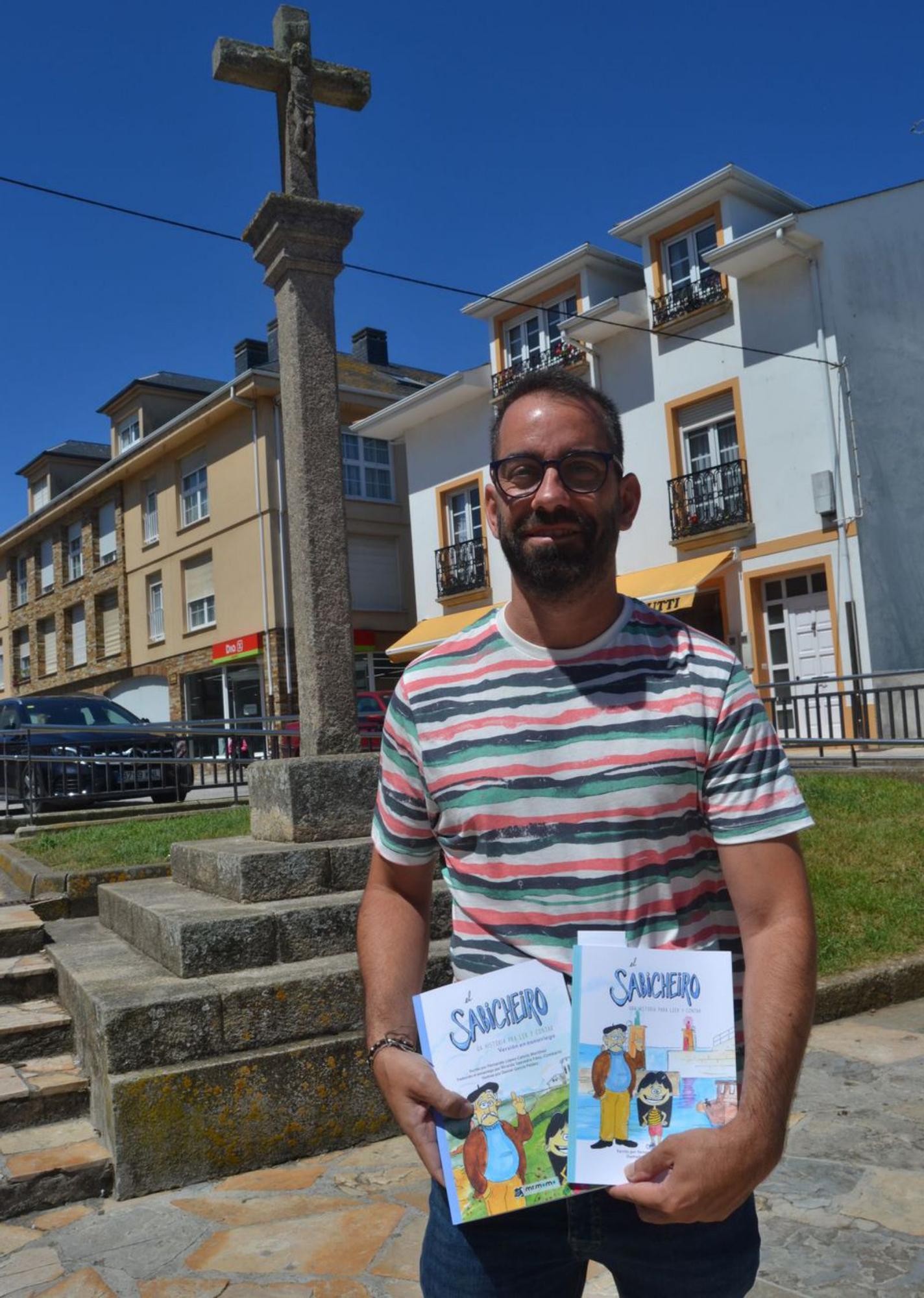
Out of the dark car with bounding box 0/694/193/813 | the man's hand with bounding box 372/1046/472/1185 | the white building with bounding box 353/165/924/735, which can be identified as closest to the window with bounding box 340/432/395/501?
the white building with bounding box 353/165/924/735

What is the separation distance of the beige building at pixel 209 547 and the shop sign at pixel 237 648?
0.16ft

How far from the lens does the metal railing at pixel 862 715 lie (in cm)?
1186

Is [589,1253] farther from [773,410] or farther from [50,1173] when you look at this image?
[773,410]

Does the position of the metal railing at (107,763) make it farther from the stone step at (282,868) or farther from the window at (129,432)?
the window at (129,432)

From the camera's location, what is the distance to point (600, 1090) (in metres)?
1.55

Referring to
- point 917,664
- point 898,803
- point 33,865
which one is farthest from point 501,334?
point 33,865

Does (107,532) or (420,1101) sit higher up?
(107,532)

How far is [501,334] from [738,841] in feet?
77.3

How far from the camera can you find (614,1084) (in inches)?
61.2

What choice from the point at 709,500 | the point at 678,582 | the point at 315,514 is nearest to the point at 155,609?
the point at 678,582

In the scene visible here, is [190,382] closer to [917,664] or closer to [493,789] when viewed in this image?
[917,664]

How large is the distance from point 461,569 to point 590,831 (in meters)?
23.5

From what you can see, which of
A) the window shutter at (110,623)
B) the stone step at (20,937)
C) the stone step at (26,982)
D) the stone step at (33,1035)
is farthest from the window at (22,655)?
the stone step at (33,1035)

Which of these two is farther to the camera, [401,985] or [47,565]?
[47,565]
